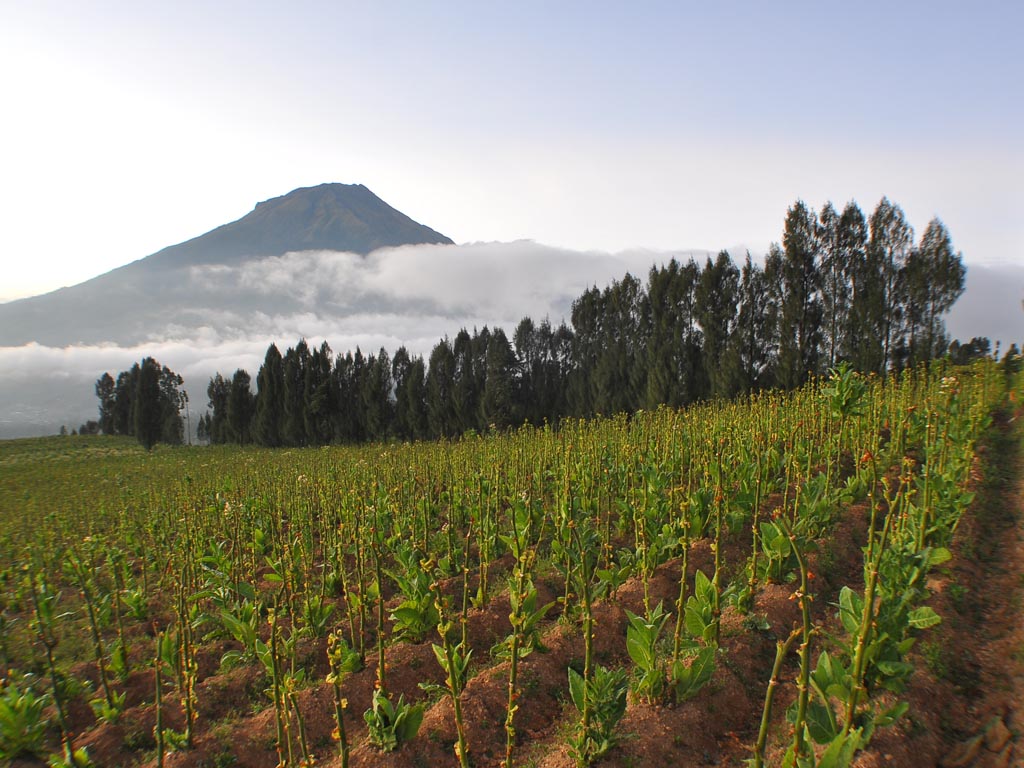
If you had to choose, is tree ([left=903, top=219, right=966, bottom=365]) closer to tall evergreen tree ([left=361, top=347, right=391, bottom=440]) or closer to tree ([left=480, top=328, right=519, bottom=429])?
tree ([left=480, top=328, right=519, bottom=429])

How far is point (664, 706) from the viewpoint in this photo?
13.3 feet

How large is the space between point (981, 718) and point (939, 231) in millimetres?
32725

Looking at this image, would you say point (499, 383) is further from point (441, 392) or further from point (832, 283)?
point (832, 283)

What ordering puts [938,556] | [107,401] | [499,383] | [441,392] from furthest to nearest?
[107,401], [441,392], [499,383], [938,556]

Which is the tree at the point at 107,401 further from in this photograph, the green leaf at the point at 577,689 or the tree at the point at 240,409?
the green leaf at the point at 577,689

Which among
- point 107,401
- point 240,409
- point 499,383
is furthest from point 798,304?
point 107,401

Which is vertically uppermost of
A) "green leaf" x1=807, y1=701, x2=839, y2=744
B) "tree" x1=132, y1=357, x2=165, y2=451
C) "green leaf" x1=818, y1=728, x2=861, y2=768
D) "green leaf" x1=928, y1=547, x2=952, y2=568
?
"tree" x1=132, y1=357, x2=165, y2=451

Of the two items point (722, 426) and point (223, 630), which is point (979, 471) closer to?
point (722, 426)

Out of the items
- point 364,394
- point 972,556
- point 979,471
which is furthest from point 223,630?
point 364,394

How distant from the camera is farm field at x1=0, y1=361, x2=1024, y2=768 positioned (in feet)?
11.8

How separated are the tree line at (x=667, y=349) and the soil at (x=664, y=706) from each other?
41.0 feet

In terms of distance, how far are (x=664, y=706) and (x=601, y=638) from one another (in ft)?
4.46

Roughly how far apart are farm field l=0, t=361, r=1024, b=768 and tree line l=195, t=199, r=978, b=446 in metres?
10.7

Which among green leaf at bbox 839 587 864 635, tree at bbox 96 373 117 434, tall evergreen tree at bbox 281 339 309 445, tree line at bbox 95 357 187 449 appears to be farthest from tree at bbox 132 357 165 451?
green leaf at bbox 839 587 864 635
